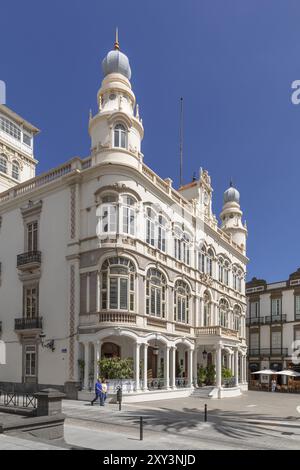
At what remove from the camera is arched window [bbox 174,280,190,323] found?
35.7m

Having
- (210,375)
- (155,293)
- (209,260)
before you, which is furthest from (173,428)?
(209,260)

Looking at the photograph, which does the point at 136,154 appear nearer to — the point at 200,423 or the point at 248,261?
the point at 200,423

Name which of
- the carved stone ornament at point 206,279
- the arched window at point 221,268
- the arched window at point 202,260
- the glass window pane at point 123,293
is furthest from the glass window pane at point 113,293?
the arched window at point 221,268

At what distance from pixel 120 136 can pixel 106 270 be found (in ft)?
28.4

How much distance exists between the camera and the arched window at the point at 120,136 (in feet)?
103

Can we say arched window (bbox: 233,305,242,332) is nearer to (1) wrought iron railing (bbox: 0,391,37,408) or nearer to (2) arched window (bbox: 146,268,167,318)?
(2) arched window (bbox: 146,268,167,318)

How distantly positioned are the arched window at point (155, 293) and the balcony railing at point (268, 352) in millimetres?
27347

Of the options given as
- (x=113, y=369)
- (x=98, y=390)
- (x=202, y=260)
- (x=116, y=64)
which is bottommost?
(x=98, y=390)

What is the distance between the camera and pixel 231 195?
54750 mm

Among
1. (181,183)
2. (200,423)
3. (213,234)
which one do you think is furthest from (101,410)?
(181,183)

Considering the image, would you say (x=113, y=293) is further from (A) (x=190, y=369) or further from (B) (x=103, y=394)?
(A) (x=190, y=369)

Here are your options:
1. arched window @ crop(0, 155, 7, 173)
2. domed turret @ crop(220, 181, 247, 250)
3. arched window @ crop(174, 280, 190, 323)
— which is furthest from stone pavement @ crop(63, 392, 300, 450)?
domed turret @ crop(220, 181, 247, 250)

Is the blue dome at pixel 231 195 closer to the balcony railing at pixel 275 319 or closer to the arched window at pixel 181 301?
the balcony railing at pixel 275 319
